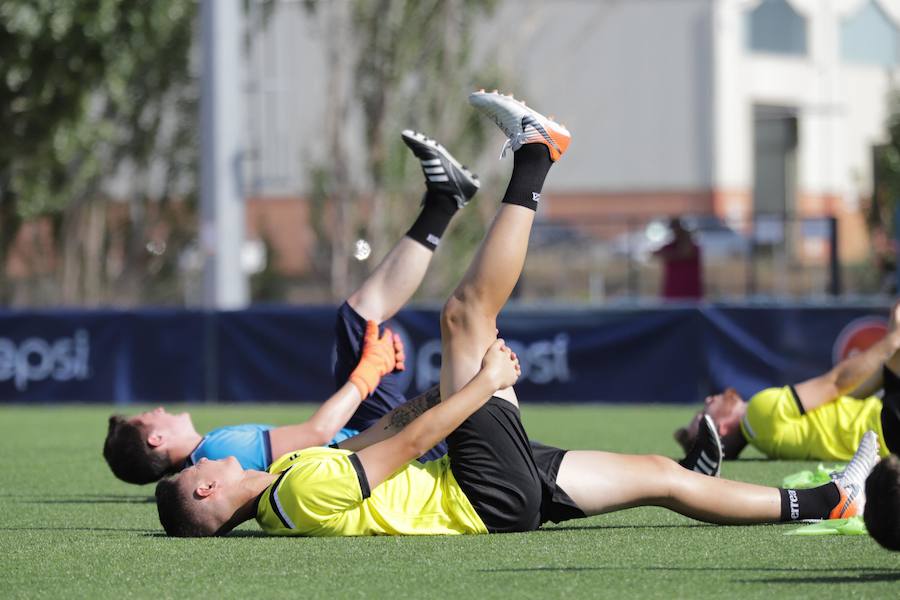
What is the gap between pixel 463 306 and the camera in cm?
624

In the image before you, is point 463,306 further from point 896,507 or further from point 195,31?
point 195,31

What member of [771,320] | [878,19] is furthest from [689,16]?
[771,320]

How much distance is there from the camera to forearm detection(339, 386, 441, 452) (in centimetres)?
666

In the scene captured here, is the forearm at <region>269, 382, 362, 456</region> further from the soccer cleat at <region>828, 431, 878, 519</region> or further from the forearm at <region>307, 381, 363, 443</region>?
the soccer cleat at <region>828, 431, 878, 519</region>

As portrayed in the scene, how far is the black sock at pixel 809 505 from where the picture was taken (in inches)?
259

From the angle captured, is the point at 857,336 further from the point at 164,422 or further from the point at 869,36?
the point at 869,36

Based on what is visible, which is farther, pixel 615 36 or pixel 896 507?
pixel 615 36

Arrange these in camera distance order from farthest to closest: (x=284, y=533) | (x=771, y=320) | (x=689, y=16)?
(x=689, y=16), (x=771, y=320), (x=284, y=533)

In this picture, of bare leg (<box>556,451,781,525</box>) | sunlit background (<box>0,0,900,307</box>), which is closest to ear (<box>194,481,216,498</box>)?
bare leg (<box>556,451,781,525</box>)

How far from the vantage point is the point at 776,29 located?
3981cm

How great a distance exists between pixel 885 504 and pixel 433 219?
3.66 meters

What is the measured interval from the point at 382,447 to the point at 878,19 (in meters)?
39.4

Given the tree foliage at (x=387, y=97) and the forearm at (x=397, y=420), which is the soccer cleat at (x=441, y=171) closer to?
the forearm at (x=397, y=420)

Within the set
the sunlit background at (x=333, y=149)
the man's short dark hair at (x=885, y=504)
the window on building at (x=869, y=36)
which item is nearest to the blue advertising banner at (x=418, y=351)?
the sunlit background at (x=333, y=149)
